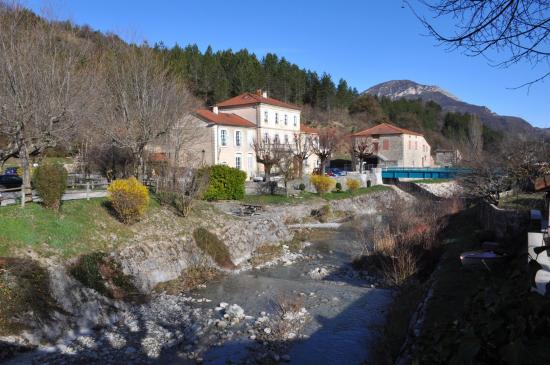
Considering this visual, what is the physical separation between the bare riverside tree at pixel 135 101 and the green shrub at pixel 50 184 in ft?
29.5

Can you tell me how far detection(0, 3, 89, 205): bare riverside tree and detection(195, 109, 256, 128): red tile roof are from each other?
20.1 meters

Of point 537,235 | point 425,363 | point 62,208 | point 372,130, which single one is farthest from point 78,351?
point 372,130

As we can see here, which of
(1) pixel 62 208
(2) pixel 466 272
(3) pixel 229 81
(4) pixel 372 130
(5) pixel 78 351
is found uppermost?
(3) pixel 229 81

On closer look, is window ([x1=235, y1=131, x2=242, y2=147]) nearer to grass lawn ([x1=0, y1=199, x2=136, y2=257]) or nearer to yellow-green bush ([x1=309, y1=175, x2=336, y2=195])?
yellow-green bush ([x1=309, y1=175, x2=336, y2=195])

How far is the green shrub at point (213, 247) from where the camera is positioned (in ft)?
64.6

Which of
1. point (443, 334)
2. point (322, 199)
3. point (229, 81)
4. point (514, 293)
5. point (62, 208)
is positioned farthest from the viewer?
point (229, 81)

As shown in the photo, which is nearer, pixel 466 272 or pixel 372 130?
pixel 466 272

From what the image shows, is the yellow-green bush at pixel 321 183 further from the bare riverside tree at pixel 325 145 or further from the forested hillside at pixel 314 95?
the forested hillside at pixel 314 95

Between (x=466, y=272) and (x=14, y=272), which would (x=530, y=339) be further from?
(x=14, y=272)

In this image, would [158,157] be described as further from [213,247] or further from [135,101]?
[213,247]

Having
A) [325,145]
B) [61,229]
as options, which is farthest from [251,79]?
[61,229]

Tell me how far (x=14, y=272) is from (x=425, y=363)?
13.0 m

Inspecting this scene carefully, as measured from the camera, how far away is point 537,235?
28.8 ft

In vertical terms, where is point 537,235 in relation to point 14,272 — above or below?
above
